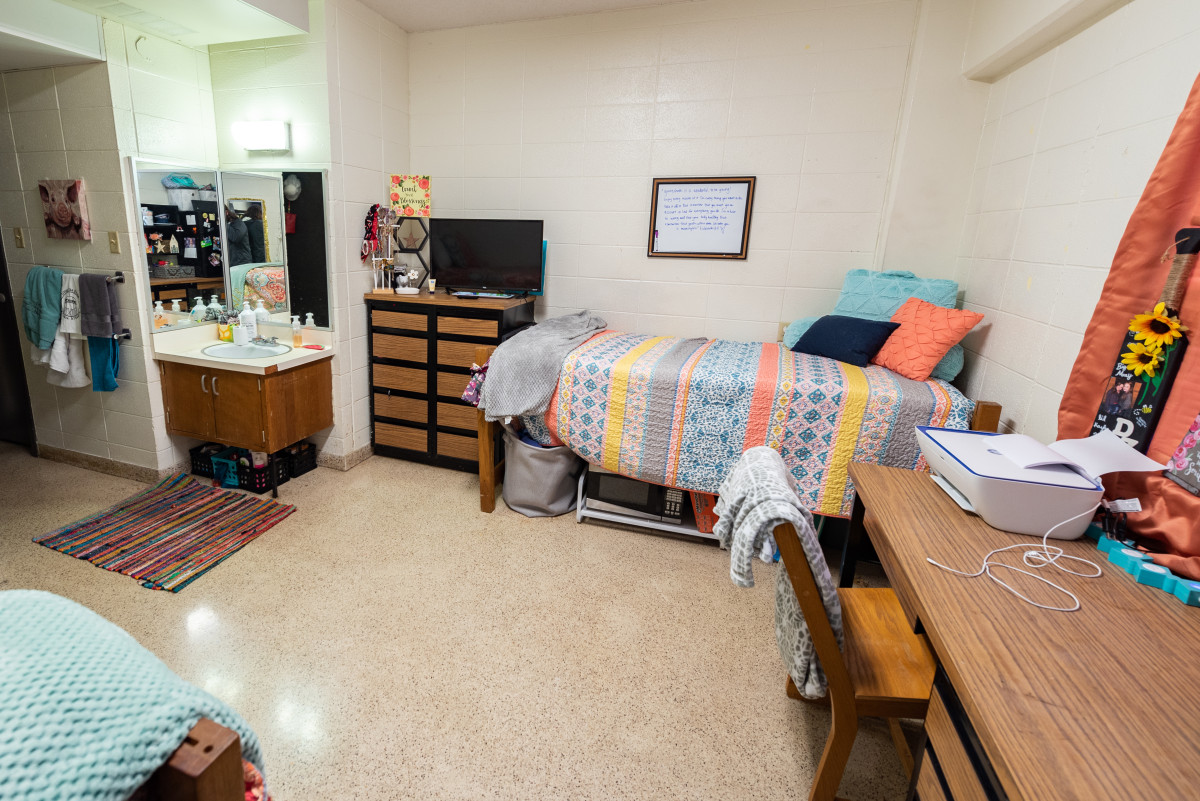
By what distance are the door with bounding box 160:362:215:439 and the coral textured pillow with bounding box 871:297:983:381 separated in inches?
127

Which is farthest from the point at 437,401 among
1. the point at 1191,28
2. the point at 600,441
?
the point at 1191,28

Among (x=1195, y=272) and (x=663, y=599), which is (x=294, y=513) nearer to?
(x=663, y=599)

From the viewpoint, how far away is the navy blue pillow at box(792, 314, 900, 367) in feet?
8.16

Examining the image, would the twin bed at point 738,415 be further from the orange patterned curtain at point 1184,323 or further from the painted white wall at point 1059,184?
the orange patterned curtain at point 1184,323

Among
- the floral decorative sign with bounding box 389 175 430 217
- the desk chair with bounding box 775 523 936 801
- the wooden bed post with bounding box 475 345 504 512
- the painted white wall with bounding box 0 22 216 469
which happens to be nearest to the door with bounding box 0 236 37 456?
the painted white wall with bounding box 0 22 216 469

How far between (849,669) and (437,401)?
8.04 feet

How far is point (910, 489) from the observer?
1.42 meters

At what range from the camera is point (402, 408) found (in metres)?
3.19

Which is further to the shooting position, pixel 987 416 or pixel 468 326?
pixel 468 326

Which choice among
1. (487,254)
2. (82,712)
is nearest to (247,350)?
(487,254)

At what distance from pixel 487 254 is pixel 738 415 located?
A: 177 cm

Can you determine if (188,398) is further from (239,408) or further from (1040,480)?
(1040,480)

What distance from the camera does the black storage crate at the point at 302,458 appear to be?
2.99 meters

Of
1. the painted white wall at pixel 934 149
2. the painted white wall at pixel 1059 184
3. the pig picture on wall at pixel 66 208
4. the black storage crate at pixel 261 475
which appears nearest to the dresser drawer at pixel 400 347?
the black storage crate at pixel 261 475
